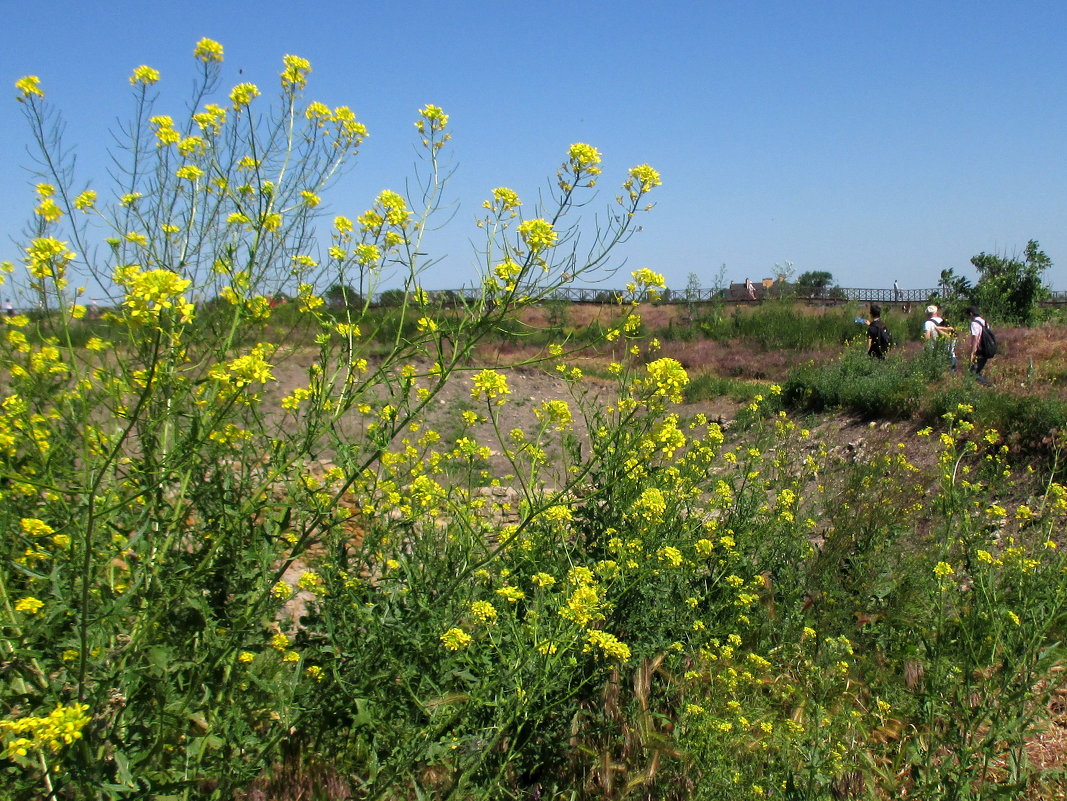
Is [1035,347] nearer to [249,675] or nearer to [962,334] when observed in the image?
[962,334]

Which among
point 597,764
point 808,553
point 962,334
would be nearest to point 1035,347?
point 962,334

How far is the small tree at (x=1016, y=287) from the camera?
59.2 ft

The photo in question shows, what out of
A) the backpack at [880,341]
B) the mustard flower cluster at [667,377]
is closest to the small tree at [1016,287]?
the backpack at [880,341]

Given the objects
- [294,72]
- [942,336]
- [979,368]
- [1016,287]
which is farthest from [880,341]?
[294,72]

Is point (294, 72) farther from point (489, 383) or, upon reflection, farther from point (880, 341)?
point (880, 341)

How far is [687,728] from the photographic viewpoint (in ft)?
9.10

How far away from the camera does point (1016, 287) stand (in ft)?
63.4

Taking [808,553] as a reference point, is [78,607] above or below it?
above

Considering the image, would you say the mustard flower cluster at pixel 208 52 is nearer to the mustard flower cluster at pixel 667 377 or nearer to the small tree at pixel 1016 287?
the mustard flower cluster at pixel 667 377

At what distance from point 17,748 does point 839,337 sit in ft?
62.3

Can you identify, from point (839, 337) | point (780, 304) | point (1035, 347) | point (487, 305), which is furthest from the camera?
point (780, 304)

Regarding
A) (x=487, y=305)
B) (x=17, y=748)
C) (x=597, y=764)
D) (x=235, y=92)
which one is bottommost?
(x=597, y=764)

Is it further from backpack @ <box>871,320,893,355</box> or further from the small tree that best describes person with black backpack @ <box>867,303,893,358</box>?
the small tree

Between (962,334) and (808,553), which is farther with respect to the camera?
(962,334)
